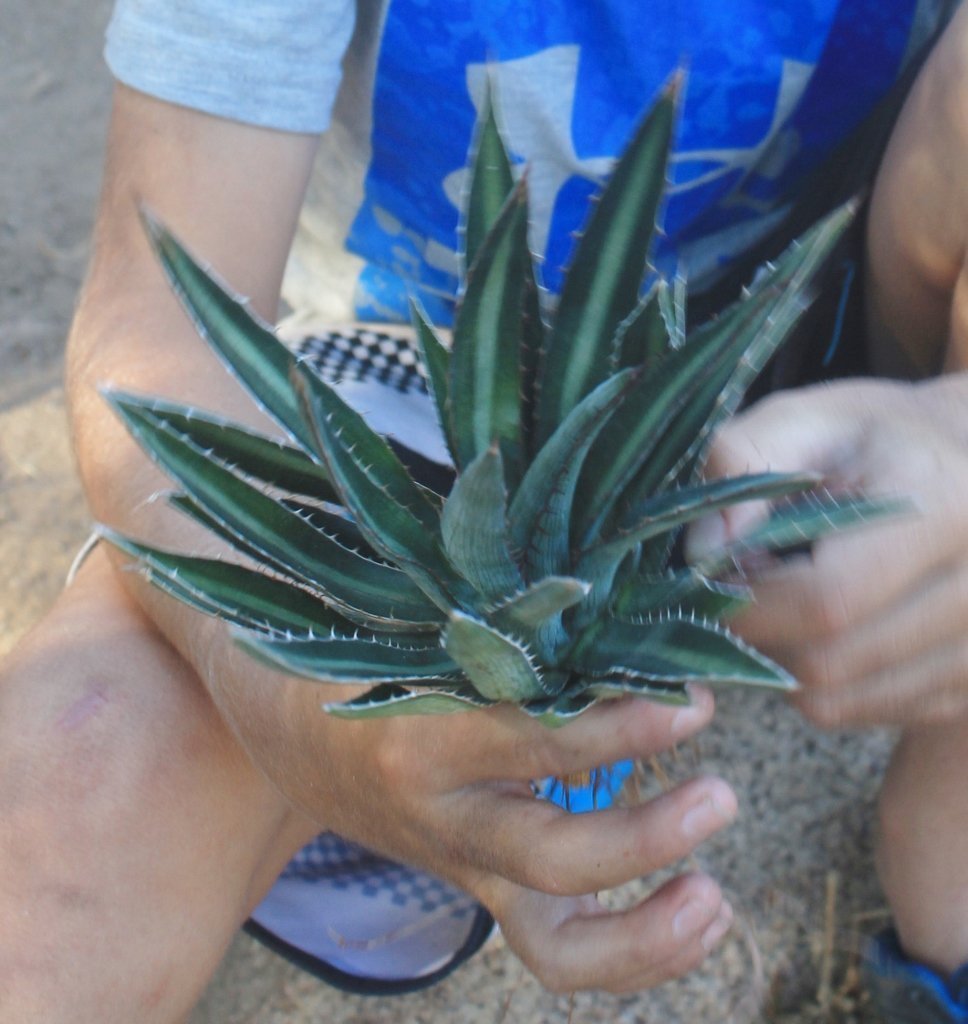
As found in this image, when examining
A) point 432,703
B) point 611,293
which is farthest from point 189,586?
point 611,293

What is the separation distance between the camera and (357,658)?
596 millimetres

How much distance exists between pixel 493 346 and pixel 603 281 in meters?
0.08

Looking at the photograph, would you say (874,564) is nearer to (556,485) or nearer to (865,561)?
(865,561)

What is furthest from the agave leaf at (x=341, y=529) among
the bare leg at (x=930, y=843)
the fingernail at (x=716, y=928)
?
the bare leg at (x=930, y=843)

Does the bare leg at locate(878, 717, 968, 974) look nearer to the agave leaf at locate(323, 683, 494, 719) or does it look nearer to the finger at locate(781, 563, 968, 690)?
the finger at locate(781, 563, 968, 690)

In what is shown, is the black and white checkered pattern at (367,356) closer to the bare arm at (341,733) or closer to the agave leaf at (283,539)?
the bare arm at (341,733)

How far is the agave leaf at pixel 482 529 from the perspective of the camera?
50 cm

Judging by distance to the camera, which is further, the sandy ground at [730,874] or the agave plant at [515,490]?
the sandy ground at [730,874]

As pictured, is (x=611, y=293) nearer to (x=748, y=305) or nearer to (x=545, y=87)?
(x=748, y=305)

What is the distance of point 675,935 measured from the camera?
72cm

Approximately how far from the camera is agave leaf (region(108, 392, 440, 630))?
1.99 ft

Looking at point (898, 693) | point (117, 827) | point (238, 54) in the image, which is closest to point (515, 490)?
point (898, 693)

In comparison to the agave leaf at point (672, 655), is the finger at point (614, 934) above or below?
below

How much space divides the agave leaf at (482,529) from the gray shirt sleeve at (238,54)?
73cm
